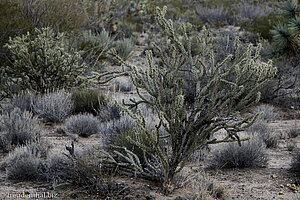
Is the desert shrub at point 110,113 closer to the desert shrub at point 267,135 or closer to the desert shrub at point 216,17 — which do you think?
the desert shrub at point 267,135

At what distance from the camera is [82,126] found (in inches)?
224

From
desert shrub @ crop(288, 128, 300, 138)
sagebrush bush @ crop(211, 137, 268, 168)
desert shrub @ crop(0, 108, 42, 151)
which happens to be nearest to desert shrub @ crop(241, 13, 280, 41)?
desert shrub @ crop(288, 128, 300, 138)

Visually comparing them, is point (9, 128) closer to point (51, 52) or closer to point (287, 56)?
point (51, 52)

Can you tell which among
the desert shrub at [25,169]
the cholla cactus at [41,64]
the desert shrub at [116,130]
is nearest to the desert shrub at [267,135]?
the desert shrub at [116,130]

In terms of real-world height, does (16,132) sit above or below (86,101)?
below

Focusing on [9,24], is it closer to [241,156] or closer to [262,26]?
[241,156]

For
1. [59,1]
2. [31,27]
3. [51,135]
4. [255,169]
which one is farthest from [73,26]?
[255,169]

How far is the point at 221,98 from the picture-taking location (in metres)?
3.62

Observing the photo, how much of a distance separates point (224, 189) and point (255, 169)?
3.10ft

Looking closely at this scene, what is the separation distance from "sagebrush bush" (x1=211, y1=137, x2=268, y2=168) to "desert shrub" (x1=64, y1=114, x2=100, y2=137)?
208 cm

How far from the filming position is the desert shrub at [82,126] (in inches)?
223

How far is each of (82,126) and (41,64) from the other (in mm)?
1893

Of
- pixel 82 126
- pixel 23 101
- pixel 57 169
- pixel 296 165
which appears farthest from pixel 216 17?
pixel 57 169

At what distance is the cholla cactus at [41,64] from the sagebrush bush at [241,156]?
3.34m
